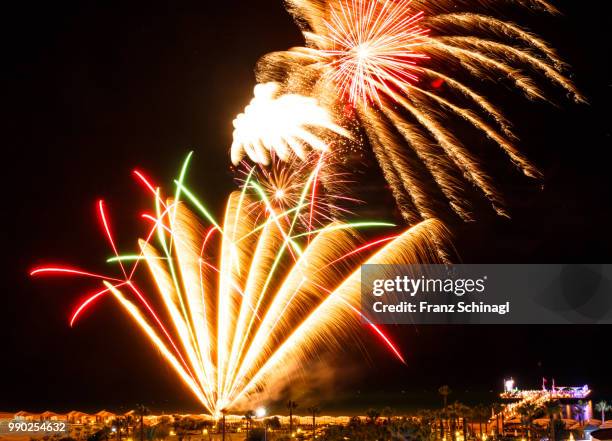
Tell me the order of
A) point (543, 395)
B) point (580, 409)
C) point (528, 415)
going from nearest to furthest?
point (528, 415) → point (580, 409) → point (543, 395)

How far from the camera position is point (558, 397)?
48.6 meters

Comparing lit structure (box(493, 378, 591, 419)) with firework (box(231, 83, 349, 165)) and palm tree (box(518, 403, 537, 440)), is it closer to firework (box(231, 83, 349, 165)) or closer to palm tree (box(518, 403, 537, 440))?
palm tree (box(518, 403, 537, 440))

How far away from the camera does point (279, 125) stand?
17.9 m

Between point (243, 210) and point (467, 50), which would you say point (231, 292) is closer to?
point (243, 210)

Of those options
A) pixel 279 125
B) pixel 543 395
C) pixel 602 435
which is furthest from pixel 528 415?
pixel 279 125

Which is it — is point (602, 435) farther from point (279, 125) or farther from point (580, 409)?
point (580, 409)

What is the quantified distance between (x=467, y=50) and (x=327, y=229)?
600 cm

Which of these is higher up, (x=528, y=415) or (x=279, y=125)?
(x=279, y=125)

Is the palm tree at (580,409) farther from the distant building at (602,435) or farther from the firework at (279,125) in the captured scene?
the firework at (279,125)

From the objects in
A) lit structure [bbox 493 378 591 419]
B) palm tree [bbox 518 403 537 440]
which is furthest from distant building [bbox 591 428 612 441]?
lit structure [bbox 493 378 591 419]

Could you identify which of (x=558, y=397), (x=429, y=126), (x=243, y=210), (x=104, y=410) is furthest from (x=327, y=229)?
(x=104, y=410)

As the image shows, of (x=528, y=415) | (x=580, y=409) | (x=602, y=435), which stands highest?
(x=528, y=415)

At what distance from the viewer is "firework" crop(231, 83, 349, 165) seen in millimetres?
17656

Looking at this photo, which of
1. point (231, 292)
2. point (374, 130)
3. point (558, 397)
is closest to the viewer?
point (374, 130)
